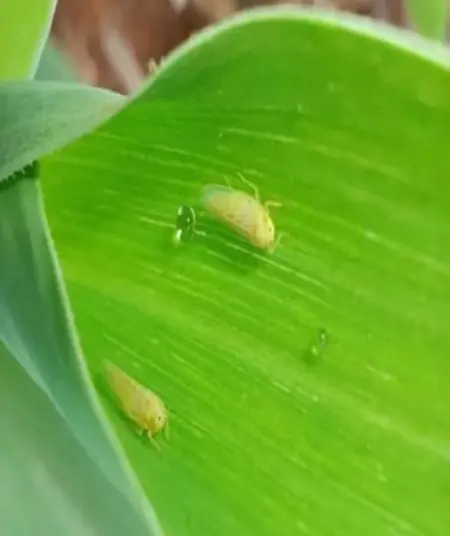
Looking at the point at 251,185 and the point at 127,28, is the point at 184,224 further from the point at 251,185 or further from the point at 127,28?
the point at 127,28

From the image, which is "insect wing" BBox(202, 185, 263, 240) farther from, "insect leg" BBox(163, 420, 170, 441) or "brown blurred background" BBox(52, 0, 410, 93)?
"brown blurred background" BBox(52, 0, 410, 93)

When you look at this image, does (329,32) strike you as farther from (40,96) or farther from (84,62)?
(84,62)

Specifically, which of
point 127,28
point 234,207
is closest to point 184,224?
point 234,207

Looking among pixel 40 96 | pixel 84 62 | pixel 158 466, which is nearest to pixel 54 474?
pixel 158 466

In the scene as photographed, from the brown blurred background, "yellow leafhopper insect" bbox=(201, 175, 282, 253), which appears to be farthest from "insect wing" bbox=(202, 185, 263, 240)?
the brown blurred background

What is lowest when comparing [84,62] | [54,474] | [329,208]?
[54,474]

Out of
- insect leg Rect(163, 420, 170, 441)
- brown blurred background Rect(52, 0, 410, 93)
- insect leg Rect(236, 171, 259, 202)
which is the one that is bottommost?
insect leg Rect(163, 420, 170, 441)
